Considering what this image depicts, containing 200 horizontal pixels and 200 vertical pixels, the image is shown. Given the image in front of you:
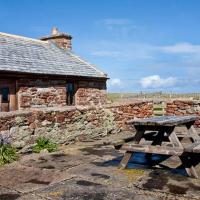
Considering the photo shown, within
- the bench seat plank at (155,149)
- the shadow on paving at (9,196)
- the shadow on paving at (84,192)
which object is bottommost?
the shadow on paving at (9,196)

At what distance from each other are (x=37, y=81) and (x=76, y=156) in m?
6.98

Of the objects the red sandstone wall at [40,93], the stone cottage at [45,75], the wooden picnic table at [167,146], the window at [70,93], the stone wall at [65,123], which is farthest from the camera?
the window at [70,93]

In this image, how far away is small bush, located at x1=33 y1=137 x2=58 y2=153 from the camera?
9002 mm

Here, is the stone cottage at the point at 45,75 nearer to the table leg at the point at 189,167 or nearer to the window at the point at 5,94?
the window at the point at 5,94

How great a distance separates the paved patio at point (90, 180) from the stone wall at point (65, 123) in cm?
84

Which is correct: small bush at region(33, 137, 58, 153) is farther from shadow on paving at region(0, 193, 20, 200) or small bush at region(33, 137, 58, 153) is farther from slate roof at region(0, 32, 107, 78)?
slate roof at region(0, 32, 107, 78)

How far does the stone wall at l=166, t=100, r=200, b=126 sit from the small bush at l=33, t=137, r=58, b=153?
22.9 ft

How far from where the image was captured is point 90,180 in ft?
19.9

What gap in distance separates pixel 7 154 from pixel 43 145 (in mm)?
1437

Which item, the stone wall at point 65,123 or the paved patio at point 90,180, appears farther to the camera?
the stone wall at point 65,123

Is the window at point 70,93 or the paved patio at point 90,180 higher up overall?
the window at point 70,93

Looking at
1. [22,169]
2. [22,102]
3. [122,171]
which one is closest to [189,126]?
[122,171]

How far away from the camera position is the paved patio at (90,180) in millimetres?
5206

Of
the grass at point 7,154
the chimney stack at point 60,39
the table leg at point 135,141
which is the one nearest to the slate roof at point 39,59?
the chimney stack at point 60,39
